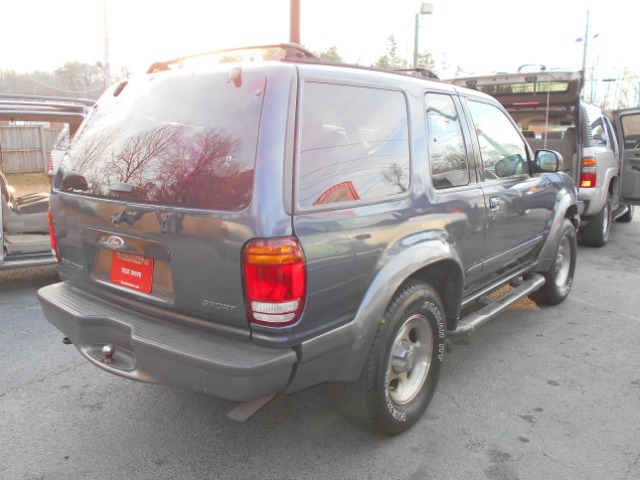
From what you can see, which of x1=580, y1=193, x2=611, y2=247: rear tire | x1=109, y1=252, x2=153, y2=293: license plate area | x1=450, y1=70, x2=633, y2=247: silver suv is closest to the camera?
x1=109, y1=252, x2=153, y2=293: license plate area

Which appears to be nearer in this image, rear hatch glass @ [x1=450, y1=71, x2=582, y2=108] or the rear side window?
the rear side window

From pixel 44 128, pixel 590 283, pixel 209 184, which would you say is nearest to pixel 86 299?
pixel 209 184

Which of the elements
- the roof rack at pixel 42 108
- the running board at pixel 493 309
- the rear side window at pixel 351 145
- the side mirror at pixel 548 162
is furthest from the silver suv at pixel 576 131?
the roof rack at pixel 42 108

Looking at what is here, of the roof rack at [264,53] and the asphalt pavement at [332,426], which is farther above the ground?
the roof rack at [264,53]

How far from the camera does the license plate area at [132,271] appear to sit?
2463 millimetres

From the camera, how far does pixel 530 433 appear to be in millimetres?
2848

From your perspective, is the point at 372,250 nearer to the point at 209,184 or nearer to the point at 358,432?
the point at 209,184

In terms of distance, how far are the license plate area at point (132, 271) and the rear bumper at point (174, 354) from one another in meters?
0.15

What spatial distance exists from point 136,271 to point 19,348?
203cm

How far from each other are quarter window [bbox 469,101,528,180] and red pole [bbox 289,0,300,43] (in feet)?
19.8

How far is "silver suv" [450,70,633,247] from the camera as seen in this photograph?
657cm

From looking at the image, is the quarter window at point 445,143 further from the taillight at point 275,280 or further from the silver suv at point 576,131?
the silver suv at point 576,131

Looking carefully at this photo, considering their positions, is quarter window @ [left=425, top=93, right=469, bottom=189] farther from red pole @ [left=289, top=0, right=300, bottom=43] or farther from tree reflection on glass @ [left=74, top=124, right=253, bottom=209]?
red pole @ [left=289, top=0, right=300, bottom=43]

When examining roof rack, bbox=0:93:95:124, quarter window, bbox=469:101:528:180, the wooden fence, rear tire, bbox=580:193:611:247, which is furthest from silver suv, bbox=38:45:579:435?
the wooden fence
